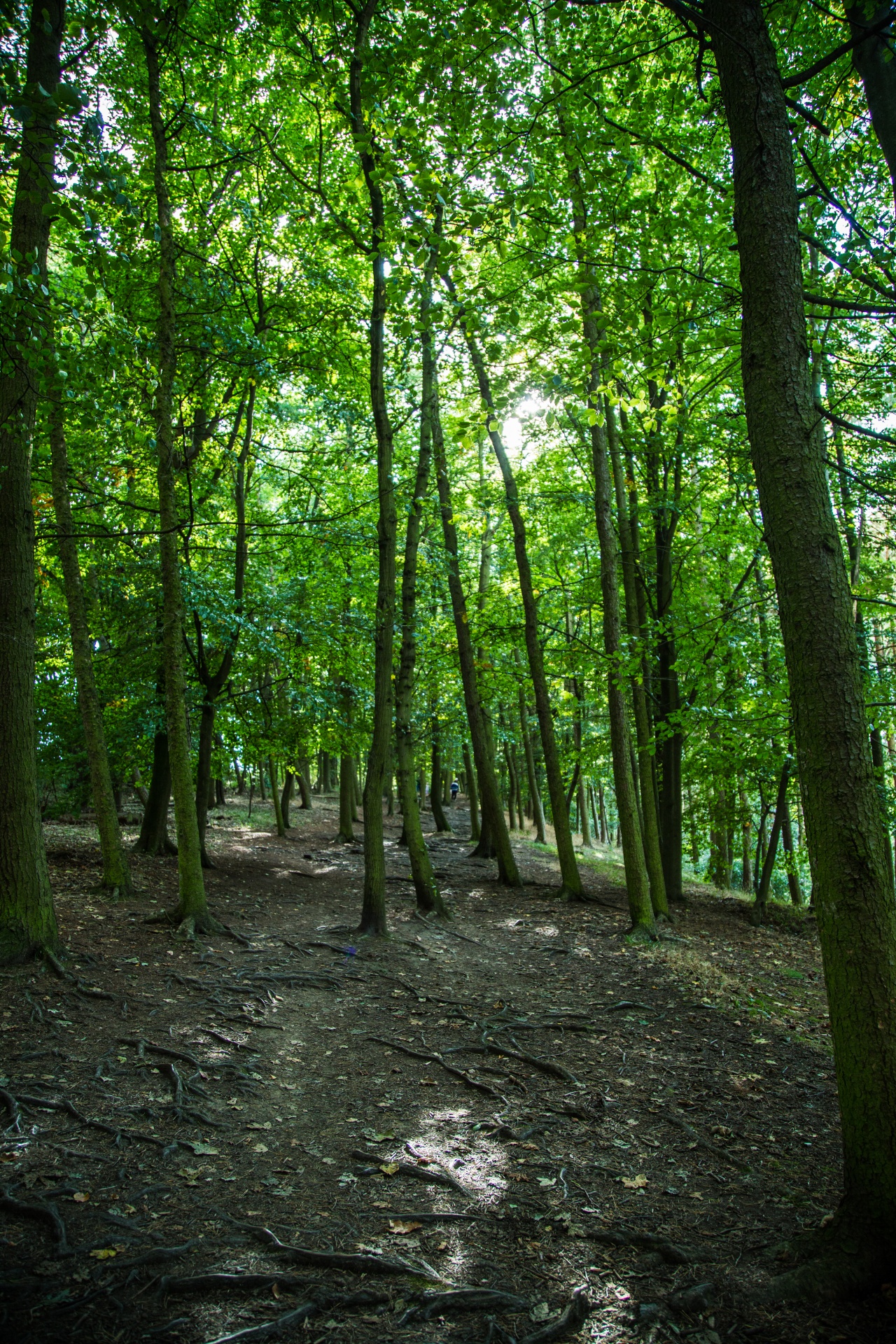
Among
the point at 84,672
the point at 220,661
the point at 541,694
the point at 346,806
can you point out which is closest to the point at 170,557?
the point at 84,672

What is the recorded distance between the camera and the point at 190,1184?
3.88m

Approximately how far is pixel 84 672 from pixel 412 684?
4.39 m

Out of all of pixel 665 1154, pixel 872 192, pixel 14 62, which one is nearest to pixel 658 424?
pixel 872 192

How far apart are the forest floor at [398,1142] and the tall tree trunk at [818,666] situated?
16.8 inches

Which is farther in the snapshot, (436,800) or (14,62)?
(436,800)

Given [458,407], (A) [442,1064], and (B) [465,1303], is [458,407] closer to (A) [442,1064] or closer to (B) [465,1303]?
(A) [442,1064]

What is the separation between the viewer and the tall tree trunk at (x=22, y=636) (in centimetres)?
625

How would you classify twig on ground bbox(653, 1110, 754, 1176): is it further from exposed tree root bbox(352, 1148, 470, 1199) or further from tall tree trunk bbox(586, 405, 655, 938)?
tall tree trunk bbox(586, 405, 655, 938)

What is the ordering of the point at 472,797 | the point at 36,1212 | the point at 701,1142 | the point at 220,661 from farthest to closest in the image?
the point at 472,797 < the point at 220,661 < the point at 701,1142 < the point at 36,1212

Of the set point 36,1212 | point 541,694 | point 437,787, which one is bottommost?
point 36,1212

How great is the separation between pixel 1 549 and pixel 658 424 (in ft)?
30.9

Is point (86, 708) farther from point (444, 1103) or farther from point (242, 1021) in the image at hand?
point (444, 1103)

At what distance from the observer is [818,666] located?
10.6 feet

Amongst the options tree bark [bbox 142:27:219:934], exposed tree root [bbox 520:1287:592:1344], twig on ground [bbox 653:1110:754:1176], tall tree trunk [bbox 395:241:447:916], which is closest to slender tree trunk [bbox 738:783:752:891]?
tall tree trunk [bbox 395:241:447:916]
